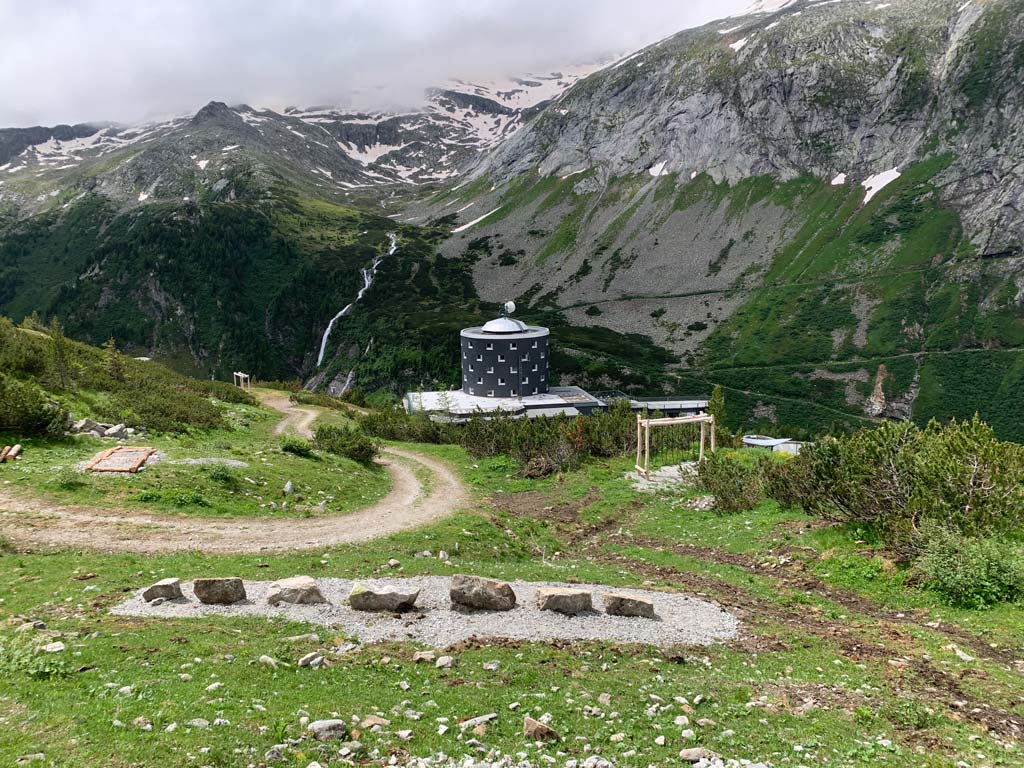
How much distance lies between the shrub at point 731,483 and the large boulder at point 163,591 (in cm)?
2309

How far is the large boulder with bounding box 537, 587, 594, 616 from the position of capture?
→ 1575cm

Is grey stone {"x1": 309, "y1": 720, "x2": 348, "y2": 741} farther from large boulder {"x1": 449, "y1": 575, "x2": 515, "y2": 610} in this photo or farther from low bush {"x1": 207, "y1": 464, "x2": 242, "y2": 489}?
low bush {"x1": 207, "y1": 464, "x2": 242, "y2": 489}

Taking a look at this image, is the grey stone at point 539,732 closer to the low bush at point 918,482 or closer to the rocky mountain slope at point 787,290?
the low bush at point 918,482

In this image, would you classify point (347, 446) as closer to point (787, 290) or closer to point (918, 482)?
point (918, 482)

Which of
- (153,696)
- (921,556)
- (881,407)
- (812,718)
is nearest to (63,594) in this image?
(153,696)

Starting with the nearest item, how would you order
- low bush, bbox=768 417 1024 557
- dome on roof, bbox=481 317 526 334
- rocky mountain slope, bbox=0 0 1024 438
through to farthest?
1. low bush, bbox=768 417 1024 557
2. dome on roof, bbox=481 317 526 334
3. rocky mountain slope, bbox=0 0 1024 438

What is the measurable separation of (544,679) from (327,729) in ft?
15.0

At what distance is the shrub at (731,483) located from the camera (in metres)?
28.9

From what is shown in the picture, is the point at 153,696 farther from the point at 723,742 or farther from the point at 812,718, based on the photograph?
the point at 812,718

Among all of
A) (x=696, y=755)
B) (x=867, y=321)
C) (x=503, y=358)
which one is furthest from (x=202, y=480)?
(x=867, y=321)

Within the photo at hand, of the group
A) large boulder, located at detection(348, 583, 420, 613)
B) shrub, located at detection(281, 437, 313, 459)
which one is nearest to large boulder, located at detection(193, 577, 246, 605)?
large boulder, located at detection(348, 583, 420, 613)

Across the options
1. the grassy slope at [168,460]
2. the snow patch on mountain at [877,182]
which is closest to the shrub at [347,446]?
the grassy slope at [168,460]

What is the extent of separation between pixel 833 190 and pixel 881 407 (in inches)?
3765

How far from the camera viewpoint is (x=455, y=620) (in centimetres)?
1500
